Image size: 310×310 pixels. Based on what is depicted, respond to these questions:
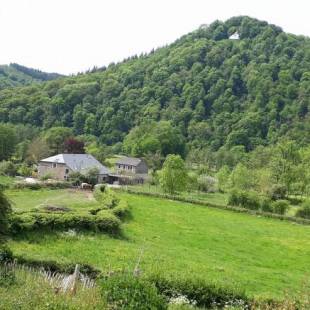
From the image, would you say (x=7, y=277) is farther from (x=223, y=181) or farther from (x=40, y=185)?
(x=223, y=181)

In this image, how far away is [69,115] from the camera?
18625 cm

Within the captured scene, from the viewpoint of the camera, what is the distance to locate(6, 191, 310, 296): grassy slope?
2536cm

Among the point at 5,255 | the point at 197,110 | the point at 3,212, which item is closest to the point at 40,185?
the point at 3,212

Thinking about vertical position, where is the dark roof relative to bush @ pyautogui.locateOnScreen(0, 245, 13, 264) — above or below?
above

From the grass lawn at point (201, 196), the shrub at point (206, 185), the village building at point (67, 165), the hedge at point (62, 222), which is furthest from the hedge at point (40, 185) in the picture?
the shrub at point (206, 185)

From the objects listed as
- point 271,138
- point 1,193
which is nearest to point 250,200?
point 1,193

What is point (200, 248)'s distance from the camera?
1345 inches

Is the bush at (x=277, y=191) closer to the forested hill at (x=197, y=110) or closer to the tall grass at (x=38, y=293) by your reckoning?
the tall grass at (x=38, y=293)

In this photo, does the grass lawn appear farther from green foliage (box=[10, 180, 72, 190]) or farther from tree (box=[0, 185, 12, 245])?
tree (box=[0, 185, 12, 245])

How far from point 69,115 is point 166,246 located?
521ft

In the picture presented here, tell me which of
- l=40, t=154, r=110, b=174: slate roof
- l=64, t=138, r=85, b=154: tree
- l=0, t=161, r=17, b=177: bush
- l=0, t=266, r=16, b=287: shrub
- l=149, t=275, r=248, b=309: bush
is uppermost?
l=64, t=138, r=85, b=154: tree

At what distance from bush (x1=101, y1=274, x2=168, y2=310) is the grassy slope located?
6.13 meters

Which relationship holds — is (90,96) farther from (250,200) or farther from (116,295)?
(116,295)

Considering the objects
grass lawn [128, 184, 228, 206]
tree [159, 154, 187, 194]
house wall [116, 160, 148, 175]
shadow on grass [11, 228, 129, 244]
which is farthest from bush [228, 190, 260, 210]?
house wall [116, 160, 148, 175]
